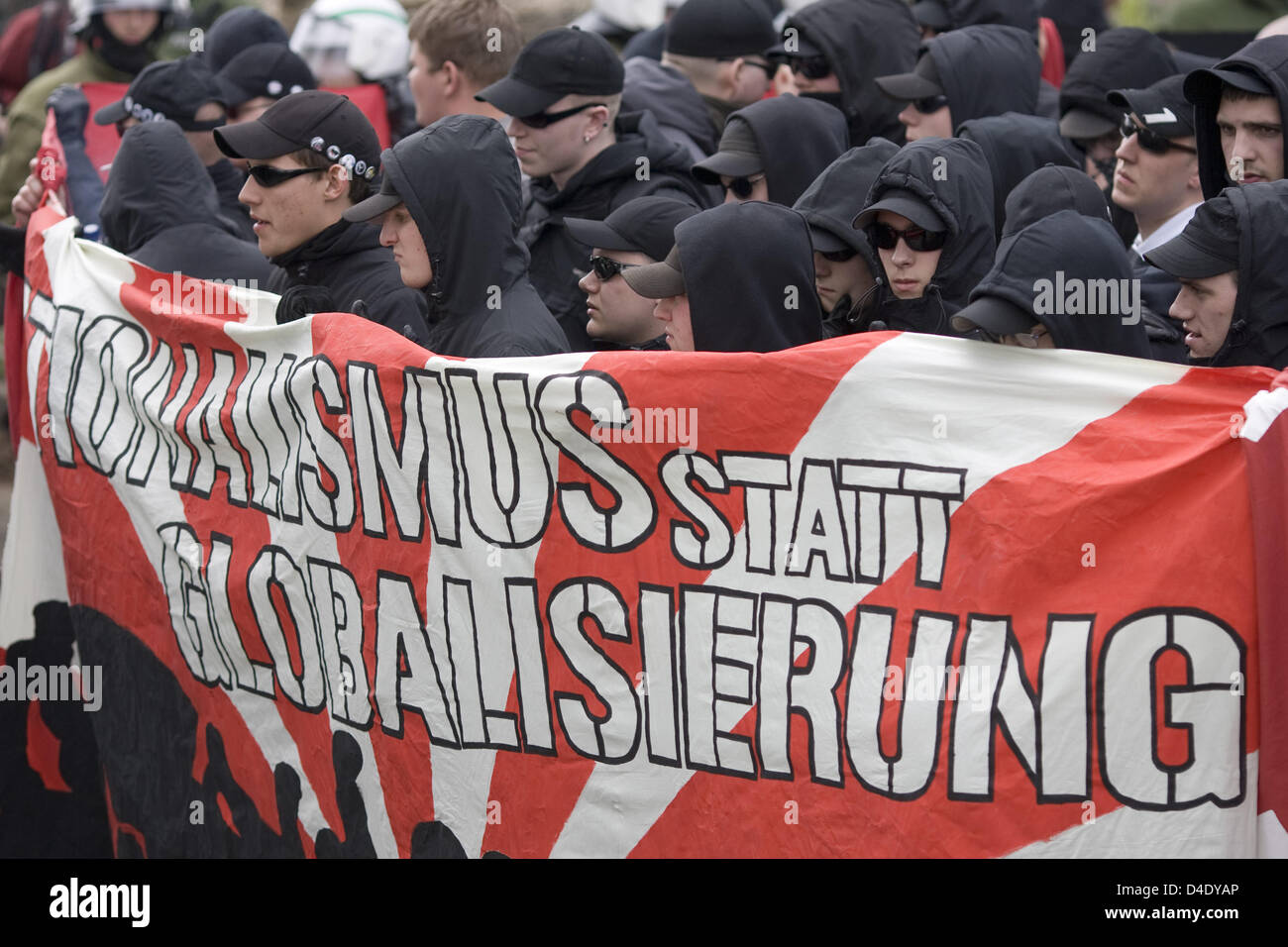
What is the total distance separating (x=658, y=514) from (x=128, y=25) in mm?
5472

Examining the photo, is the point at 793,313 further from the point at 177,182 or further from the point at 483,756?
the point at 177,182

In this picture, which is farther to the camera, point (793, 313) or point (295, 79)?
point (295, 79)

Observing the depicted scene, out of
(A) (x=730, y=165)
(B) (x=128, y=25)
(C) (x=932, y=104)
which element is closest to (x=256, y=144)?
(A) (x=730, y=165)

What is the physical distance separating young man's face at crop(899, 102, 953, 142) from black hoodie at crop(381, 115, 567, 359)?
1.78m

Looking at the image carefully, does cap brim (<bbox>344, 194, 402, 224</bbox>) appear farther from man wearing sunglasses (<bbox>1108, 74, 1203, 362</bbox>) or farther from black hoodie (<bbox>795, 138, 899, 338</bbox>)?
man wearing sunglasses (<bbox>1108, 74, 1203, 362</bbox>)

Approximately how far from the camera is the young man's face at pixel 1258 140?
3.88 metres

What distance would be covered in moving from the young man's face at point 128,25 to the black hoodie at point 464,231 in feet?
13.9

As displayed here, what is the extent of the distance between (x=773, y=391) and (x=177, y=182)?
301cm

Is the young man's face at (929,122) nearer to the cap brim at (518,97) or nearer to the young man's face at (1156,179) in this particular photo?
the young man's face at (1156,179)

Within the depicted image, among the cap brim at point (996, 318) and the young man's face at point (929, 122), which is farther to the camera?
Answer: the young man's face at point (929, 122)

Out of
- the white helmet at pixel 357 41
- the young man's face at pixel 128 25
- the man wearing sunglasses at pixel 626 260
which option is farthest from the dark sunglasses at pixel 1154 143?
the young man's face at pixel 128 25

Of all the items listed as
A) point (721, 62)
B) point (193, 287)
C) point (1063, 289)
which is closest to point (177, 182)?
point (193, 287)

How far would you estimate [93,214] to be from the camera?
6.51m

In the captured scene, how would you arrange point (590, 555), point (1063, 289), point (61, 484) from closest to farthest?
point (1063, 289)
point (590, 555)
point (61, 484)
